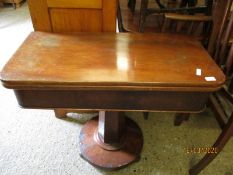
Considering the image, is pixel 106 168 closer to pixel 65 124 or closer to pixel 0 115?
pixel 65 124

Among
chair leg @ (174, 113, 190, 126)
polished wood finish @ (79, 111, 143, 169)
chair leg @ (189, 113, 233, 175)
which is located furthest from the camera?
chair leg @ (174, 113, 190, 126)

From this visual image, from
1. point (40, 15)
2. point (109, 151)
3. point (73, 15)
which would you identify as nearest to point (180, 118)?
point (109, 151)

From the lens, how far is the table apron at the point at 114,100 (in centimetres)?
65

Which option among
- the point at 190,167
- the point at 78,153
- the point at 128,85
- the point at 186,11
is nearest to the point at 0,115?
the point at 78,153

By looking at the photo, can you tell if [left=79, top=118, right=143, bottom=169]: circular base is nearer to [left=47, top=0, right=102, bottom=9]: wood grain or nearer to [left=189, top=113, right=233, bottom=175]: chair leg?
[left=189, top=113, right=233, bottom=175]: chair leg

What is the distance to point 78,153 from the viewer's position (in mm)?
1186

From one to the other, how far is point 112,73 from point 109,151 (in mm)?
647

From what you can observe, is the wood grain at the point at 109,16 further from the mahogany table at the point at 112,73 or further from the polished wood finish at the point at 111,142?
the polished wood finish at the point at 111,142

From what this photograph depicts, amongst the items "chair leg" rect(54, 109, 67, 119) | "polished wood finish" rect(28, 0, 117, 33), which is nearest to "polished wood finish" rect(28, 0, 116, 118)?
"polished wood finish" rect(28, 0, 117, 33)

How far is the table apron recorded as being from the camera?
0.65m

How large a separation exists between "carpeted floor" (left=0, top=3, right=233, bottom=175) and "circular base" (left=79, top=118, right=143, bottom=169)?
0.05 m

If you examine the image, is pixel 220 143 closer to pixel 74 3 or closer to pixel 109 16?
pixel 109 16

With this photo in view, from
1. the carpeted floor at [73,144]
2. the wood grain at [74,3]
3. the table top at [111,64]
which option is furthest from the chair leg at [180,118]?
the wood grain at [74,3]

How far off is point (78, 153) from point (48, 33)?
0.72 m
